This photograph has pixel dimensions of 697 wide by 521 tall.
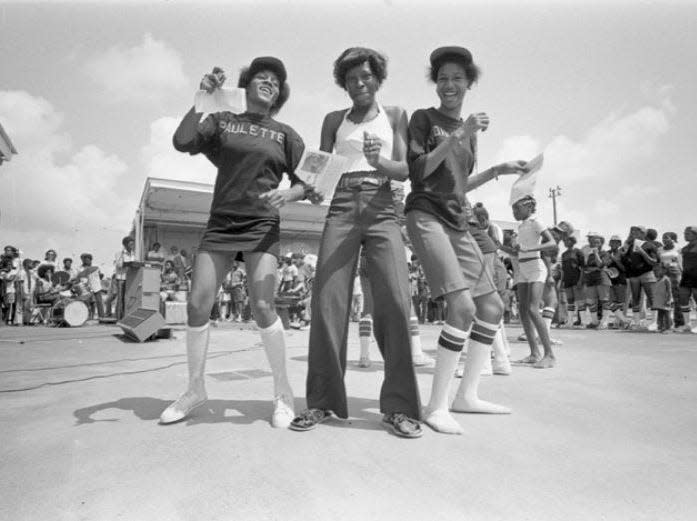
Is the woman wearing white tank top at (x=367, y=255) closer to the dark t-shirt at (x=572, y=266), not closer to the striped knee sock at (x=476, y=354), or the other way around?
the striped knee sock at (x=476, y=354)

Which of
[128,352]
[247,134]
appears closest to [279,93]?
[247,134]

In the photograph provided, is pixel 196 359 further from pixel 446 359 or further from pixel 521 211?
pixel 521 211

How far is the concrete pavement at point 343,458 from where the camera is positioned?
1.64m

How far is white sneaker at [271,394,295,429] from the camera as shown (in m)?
2.51

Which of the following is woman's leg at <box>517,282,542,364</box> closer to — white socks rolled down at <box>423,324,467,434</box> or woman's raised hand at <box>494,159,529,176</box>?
woman's raised hand at <box>494,159,529,176</box>

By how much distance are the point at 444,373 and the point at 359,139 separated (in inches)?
56.1

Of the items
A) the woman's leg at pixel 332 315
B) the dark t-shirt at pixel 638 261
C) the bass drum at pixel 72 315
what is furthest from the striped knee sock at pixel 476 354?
the bass drum at pixel 72 315

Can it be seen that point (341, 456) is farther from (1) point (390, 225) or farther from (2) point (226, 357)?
(2) point (226, 357)

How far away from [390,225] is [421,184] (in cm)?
33

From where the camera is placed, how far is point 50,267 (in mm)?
13641

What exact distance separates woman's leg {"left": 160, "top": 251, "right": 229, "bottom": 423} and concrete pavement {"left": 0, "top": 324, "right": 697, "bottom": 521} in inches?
5.1

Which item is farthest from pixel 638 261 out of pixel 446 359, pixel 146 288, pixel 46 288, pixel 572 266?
pixel 46 288

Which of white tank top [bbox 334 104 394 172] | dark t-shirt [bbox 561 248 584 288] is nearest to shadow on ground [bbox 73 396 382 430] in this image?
white tank top [bbox 334 104 394 172]

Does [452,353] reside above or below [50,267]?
below
